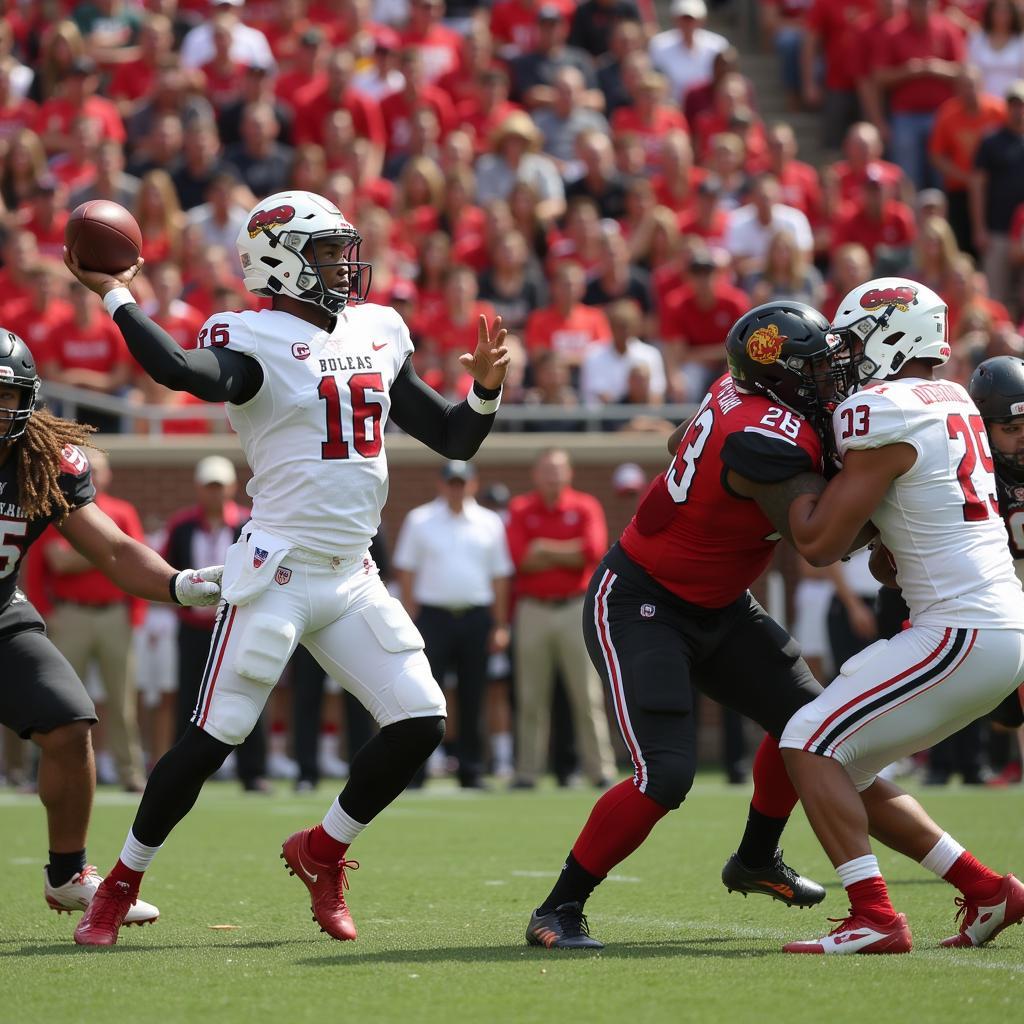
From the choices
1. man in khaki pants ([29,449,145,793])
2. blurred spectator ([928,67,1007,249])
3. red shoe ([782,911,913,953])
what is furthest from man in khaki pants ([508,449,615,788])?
red shoe ([782,911,913,953])

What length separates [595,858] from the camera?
5.04 metres

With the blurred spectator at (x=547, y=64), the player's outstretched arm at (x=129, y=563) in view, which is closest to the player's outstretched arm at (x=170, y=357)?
the player's outstretched arm at (x=129, y=563)

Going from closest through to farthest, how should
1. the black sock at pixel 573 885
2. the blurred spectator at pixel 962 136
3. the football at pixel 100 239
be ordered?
the black sock at pixel 573 885, the football at pixel 100 239, the blurred spectator at pixel 962 136

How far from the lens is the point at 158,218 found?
13227 mm

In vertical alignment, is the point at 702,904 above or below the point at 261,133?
below

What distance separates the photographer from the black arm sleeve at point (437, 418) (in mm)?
5535

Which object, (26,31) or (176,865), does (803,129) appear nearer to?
(26,31)

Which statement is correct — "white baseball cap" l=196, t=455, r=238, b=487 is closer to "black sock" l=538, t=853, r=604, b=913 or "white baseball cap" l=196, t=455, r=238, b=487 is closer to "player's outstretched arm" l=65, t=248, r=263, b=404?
"player's outstretched arm" l=65, t=248, r=263, b=404

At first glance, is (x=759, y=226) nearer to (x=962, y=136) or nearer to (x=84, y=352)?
(x=962, y=136)

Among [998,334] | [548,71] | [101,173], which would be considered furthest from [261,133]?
[998,334]

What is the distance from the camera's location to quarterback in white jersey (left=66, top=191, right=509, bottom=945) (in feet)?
17.3

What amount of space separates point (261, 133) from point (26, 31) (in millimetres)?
3250

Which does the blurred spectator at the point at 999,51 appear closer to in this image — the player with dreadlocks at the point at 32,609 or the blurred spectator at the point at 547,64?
the blurred spectator at the point at 547,64

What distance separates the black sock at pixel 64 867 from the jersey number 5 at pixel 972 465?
2.98 m
